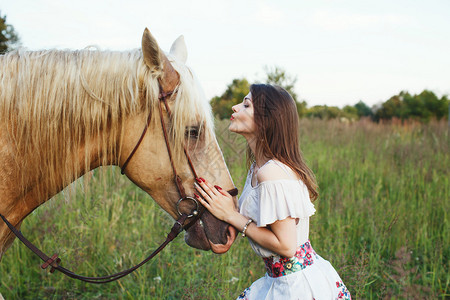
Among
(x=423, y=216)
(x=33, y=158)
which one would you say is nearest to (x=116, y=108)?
(x=33, y=158)

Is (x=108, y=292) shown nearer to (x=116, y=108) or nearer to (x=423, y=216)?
(x=116, y=108)

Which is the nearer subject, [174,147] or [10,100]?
[10,100]

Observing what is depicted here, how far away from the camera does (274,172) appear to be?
4.99 ft

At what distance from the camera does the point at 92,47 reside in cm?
161

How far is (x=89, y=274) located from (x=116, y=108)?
7.10 ft

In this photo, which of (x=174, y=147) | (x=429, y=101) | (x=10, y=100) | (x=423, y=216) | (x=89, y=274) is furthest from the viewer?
(x=429, y=101)

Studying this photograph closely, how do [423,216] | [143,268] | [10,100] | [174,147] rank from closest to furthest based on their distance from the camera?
[10,100] < [174,147] < [143,268] < [423,216]

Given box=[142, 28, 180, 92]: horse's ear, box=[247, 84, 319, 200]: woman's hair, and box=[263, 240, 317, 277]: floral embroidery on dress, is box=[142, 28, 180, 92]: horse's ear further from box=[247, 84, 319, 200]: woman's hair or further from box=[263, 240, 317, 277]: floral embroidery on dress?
box=[263, 240, 317, 277]: floral embroidery on dress

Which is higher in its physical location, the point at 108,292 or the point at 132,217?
the point at 132,217

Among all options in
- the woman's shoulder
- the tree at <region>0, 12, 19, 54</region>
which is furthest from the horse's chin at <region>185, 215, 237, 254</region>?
the tree at <region>0, 12, 19, 54</region>

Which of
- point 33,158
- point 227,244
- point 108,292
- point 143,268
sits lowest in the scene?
point 108,292

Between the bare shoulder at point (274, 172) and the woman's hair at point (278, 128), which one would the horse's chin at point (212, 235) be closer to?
the bare shoulder at point (274, 172)

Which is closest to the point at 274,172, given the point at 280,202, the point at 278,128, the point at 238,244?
the point at 280,202

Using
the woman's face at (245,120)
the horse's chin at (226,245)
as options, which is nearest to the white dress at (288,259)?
the horse's chin at (226,245)
